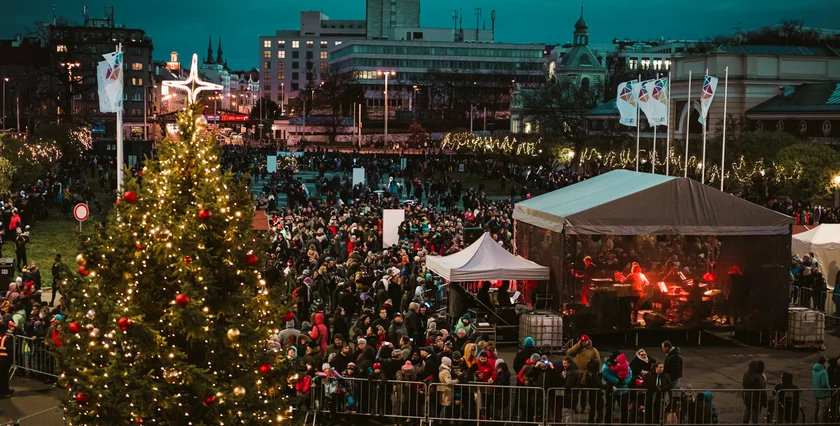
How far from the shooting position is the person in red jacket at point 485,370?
14.3 metres

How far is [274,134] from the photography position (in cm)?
13638

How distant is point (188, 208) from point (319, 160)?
2654 inches

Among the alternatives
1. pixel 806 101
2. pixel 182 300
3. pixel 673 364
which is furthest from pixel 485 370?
pixel 806 101

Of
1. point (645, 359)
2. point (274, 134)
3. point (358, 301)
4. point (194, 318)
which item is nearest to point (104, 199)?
point (358, 301)

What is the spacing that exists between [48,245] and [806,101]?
4712 cm

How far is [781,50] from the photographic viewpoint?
69938 millimetres

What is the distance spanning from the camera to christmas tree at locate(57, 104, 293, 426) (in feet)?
29.5

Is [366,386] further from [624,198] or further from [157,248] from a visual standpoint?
[624,198]

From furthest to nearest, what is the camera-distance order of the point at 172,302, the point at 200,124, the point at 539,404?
the point at 539,404
the point at 200,124
the point at 172,302

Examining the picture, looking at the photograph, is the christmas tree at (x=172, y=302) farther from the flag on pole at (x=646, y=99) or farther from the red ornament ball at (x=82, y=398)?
the flag on pole at (x=646, y=99)

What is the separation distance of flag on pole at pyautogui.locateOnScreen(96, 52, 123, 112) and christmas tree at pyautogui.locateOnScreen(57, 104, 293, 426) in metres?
14.8

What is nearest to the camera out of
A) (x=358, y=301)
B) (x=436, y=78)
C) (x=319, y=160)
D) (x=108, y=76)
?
(x=358, y=301)

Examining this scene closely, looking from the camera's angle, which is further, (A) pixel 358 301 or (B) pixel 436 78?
(B) pixel 436 78

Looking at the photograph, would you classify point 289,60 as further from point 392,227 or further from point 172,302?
point 172,302
